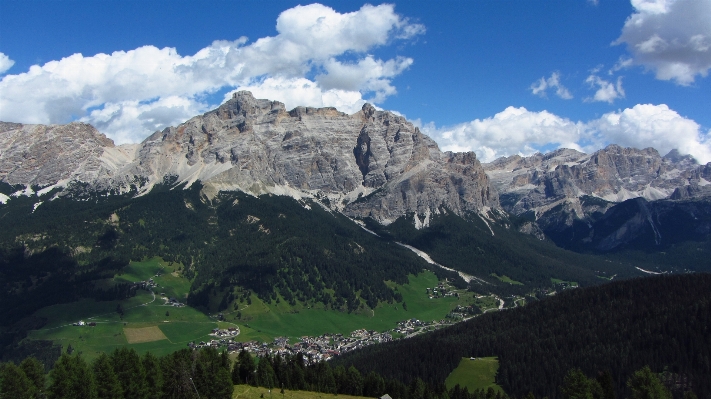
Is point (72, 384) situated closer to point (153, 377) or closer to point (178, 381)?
point (153, 377)

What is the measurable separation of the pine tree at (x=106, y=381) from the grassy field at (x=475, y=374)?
96932mm

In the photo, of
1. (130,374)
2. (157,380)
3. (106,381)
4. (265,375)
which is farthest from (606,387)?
(106,381)

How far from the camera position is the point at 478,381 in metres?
161

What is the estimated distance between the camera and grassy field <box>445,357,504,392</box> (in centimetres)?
15988

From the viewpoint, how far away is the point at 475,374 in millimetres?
164375

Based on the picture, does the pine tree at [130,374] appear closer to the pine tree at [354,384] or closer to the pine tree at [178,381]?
the pine tree at [178,381]

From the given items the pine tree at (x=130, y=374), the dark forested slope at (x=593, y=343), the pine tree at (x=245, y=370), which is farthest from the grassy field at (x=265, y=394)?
the dark forested slope at (x=593, y=343)

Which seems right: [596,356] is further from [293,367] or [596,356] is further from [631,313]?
[293,367]

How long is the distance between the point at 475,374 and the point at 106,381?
106230mm

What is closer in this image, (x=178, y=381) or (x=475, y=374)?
(x=178, y=381)

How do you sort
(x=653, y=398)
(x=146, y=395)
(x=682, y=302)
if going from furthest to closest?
(x=682, y=302), (x=653, y=398), (x=146, y=395)

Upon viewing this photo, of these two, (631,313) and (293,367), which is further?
(631,313)

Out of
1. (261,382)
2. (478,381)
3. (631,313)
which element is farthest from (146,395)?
(631,313)

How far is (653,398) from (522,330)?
85.4m
